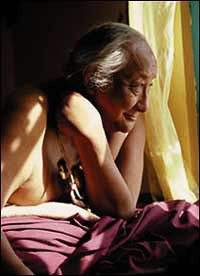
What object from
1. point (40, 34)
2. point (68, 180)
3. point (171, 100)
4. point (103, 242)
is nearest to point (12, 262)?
point (103, 242)

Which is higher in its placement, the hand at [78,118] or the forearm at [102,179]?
the hand at [78,118]

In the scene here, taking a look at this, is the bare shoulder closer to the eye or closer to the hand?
the hand

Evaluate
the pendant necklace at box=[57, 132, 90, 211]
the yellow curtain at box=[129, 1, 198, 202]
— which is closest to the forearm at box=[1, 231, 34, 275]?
the pendant necklace at box=[57, 132, 90, 211]

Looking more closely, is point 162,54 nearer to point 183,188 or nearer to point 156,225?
point 183,188

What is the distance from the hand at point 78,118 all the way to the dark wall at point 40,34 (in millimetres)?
1016

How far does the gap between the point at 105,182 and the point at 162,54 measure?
1.37 ft

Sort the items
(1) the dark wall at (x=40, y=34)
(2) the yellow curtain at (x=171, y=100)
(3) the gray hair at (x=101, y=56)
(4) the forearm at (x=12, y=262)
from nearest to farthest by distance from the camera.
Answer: (4) the forearm at (x=12, y=262)
(3) the gray hair at (x=101, y=56)
(2) the yellow curtain at (x=171, y=100)
(1) the dark wall at (x=40, y=34)

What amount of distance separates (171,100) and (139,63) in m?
0.27

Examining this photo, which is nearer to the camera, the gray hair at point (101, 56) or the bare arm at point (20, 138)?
the bare arm at point (20, 138)

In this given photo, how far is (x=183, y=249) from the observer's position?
109 centimetres

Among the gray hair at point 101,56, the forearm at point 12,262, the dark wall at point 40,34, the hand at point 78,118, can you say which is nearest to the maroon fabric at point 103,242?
the forearm at point 12,262

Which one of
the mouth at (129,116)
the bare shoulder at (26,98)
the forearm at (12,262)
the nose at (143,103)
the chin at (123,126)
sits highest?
the bare shoulder at (26,98)

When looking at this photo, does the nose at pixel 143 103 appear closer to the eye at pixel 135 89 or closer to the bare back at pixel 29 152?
the eye at pixel 135 89

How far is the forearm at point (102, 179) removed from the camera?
1.20 metres
